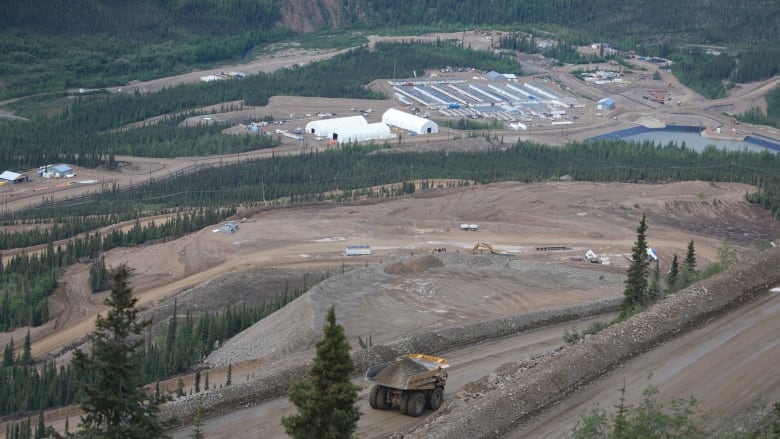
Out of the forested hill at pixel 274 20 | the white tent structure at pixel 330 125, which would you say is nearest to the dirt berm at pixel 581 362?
the white tent structure at pixel 330 125

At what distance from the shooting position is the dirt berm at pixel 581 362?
94.7 feet

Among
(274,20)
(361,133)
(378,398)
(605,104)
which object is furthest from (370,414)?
(274,20)

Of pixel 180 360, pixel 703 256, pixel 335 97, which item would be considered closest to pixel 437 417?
pixel 180 360

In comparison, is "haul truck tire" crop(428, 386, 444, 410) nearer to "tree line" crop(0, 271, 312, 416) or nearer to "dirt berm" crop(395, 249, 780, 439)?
"dirt berm" crop(395, 249, 780, 439)

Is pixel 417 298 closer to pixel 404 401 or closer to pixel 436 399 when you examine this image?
pixel 436 399

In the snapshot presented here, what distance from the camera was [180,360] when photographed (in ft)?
153

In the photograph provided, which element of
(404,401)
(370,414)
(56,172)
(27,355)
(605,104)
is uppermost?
(404,401)

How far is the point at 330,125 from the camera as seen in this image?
120438 millimetres

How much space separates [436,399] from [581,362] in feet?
14.1

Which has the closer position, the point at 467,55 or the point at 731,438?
the point at 731,438

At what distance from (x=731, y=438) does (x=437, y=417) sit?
7680 millimetres

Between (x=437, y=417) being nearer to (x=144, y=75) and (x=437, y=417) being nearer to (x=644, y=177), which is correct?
(x=644, y=177)

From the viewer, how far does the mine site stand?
31.2m

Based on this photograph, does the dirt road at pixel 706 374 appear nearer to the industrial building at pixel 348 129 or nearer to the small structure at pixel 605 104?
the industrial building at pixel 348 129
